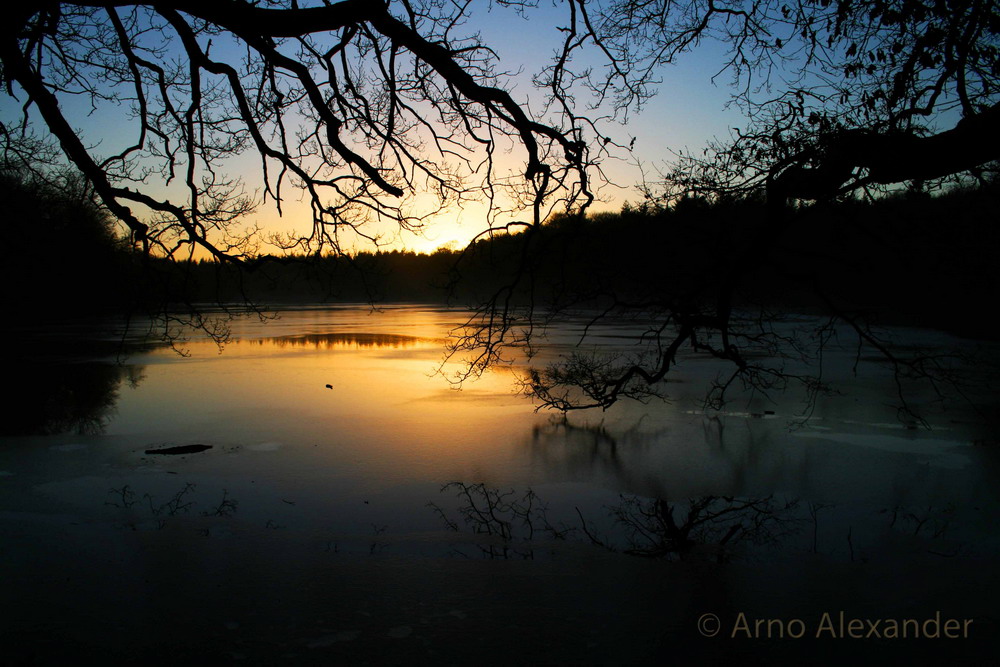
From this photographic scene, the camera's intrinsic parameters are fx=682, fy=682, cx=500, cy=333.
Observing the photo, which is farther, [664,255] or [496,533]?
[664,255]

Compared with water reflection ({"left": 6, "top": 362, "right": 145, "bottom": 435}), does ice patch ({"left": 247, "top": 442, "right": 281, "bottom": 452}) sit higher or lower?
lower

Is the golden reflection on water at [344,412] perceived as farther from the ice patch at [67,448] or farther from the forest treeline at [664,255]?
the forest treeline at [664,255]

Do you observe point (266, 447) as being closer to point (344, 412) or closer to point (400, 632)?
point (344, 412)

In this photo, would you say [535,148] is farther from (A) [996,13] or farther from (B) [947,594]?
(B) [947,594]

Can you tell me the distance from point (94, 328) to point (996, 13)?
2365 centimetres

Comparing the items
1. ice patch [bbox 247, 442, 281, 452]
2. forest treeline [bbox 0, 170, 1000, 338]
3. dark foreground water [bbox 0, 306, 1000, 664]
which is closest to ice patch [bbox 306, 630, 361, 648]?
dark foreground water [bbox 0, 306, 1000, 664]

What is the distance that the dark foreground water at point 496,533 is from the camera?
2715 millimetres

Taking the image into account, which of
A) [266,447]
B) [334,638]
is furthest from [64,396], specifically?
[334,638]

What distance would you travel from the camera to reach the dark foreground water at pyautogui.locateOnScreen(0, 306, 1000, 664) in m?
2.71

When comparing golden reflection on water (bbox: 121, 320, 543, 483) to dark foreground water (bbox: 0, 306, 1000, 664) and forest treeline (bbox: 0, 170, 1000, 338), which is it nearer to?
dark foreground water (bbox: 0, 306, 1000, 664)

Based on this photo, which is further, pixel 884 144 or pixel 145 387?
pixel 145 387

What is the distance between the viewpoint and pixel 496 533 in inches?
159

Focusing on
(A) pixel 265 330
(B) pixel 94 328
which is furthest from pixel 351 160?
(B) pixel 94 328

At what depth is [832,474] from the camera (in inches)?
208
